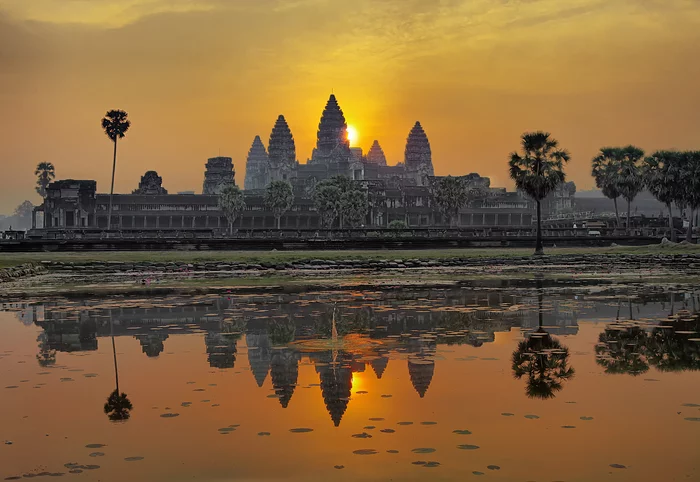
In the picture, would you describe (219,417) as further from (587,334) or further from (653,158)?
(653,158)

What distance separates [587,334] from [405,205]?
13380 centimetres

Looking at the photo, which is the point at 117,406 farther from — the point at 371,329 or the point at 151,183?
the point at 151,183

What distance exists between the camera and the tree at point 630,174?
326ft

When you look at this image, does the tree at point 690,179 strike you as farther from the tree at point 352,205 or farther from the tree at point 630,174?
the tree at point 352,205

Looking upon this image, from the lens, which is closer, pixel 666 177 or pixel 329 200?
pixel 666 177

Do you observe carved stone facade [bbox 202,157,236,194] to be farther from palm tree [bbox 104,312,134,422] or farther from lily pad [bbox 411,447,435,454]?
lily pad [bbox 411,447,435,454]

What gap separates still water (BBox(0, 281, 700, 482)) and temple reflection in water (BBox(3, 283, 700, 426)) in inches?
2.6

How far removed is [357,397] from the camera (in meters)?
10.9

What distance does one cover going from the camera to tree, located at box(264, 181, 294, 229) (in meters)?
137

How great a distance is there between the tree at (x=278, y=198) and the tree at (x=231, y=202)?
13.0 ft

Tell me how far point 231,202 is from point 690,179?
73.2 meters

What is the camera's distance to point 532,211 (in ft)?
501

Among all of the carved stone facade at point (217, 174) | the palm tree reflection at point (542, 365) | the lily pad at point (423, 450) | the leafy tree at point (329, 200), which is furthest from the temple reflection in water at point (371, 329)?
the carved stone facade at point (217, 174)

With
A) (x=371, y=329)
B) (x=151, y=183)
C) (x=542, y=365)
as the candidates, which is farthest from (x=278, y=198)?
Result: (x=542, y=365)
